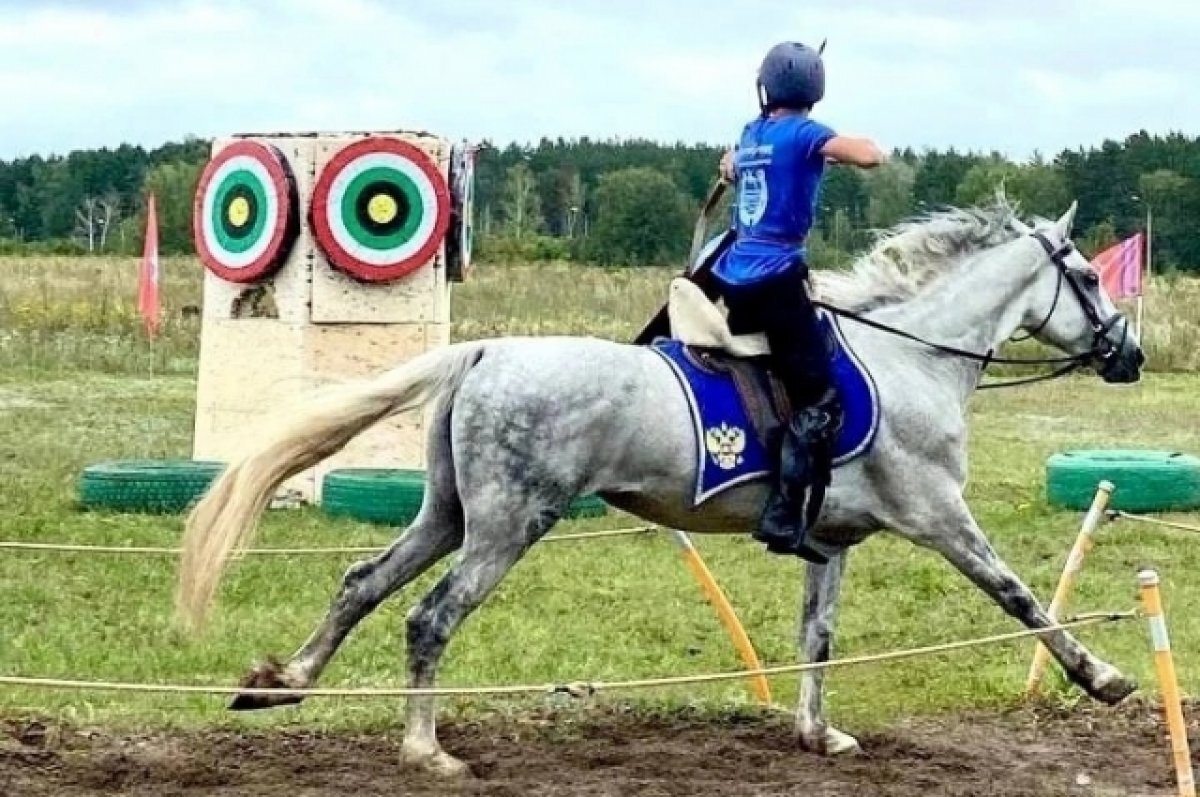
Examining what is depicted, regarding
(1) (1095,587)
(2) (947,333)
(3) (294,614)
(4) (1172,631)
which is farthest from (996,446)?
(2) (947,333)

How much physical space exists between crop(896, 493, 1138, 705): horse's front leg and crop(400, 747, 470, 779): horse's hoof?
1828 mm

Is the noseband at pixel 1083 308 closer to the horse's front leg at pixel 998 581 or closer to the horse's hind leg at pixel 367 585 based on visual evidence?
the horse's front leg at pixel 998 581

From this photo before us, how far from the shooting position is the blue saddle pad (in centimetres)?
660

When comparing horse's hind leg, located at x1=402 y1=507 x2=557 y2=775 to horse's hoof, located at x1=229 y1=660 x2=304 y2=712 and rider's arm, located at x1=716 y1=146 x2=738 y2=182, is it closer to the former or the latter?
horse's hoof, located at x1=229 y1=660 x2=304 y2=712

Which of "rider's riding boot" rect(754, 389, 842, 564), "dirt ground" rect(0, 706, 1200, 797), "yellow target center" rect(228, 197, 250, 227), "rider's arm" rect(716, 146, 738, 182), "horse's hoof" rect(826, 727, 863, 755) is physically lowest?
"dirt ground" rect(0, 706, 1200, 797)

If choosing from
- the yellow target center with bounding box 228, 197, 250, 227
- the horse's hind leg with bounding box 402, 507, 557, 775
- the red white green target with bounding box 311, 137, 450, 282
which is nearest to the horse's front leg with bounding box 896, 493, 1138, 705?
the horse's hind leg with bounding box 402, 507, 557, 775

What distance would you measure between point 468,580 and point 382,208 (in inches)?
299

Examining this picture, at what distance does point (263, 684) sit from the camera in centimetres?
641

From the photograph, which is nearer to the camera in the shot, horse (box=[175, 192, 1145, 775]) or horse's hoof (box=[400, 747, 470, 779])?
horse (box=[175, 192, 1145, 775])

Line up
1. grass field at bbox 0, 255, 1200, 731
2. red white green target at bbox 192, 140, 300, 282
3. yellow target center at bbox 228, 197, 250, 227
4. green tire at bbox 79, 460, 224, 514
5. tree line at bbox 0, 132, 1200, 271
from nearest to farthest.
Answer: grass field at bbox 0, 255, 1200, 731, green tire at bbox 79, 460, 224, 514, red white green target at bbox 192, 140, 300, 282, yellow target center at bbox 228, 197, 250, 227, tree line at bbox 0, 132, 1200, 271

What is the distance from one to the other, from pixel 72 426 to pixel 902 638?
11796 millimetres

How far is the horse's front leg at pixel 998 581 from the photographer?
22.2 feet

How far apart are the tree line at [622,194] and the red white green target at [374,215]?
26.6 metres

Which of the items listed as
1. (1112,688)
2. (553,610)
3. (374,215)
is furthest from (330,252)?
(1112,688)
